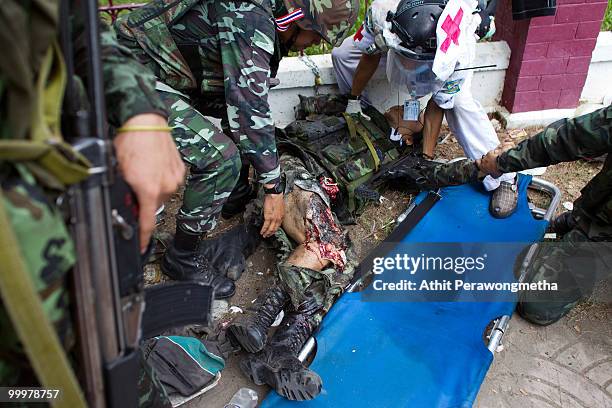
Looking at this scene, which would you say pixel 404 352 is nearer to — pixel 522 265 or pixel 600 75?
pixel 522 265

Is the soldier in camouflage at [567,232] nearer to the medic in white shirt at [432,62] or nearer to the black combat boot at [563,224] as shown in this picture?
the black combat boot at [563,224]

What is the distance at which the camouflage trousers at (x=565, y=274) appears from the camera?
2703mm

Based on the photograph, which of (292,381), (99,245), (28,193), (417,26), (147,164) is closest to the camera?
(28,193)

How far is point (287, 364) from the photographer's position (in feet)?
7.65

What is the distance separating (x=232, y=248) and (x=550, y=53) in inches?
111

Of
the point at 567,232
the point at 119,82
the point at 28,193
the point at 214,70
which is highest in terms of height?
the point at 119,82

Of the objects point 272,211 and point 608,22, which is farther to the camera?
point 608,22

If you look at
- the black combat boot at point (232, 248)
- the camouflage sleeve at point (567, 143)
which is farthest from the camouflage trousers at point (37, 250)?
the camouflage sleeve at point (567, 143)

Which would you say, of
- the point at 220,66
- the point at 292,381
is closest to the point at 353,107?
the point at 220,66

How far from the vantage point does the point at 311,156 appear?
3258 millimetres

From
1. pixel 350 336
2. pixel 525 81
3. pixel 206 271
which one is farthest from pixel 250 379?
pixel 525 81

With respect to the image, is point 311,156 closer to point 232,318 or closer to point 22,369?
point 232,318

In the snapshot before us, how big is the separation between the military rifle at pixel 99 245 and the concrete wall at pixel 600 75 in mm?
4125

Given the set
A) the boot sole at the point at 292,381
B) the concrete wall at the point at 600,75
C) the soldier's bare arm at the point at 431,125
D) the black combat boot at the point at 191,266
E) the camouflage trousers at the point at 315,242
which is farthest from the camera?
the concrete wall at the point at 600,75
